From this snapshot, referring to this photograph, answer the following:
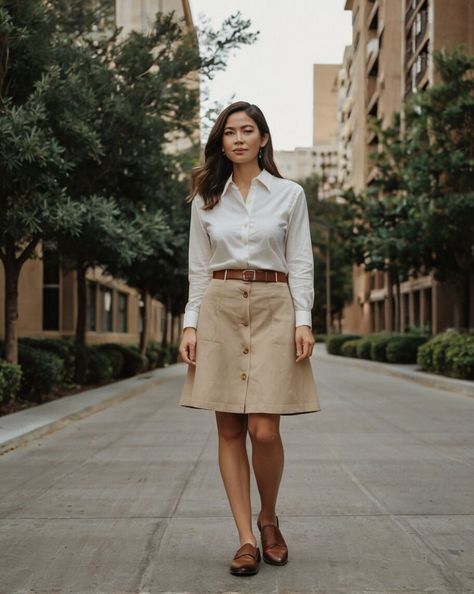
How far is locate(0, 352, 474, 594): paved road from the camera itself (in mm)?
4195

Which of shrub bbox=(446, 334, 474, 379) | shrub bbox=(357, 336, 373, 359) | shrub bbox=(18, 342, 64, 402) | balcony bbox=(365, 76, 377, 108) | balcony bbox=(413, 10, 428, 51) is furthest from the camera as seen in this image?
balcony bbox=(365, 76, 377, 108)

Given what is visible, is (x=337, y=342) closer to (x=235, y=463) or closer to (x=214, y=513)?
(x=214, y=513)

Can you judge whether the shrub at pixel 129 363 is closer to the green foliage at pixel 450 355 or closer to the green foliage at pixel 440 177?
the green foliage at pixel 450 355

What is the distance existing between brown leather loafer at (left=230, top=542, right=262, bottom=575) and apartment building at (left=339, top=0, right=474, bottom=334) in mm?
25232

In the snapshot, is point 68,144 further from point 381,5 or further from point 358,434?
point 381,5

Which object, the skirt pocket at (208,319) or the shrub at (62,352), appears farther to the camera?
the shrub at (62,352)

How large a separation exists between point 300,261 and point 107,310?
1326 inches

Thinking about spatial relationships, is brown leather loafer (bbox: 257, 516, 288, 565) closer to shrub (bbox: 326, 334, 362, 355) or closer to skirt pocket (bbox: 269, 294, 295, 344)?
skirt pocket (bbox: 269, 294, 295, 344)

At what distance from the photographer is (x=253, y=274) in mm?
4199

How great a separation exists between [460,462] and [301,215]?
4.76m

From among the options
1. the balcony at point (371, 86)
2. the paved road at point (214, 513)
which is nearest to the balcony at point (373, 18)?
the balcony at point (371, 86)

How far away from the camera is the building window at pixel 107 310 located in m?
36.5

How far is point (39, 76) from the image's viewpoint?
14383 millimetres

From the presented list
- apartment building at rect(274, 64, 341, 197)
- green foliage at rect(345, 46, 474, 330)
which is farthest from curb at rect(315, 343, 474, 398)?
apartment building at rect(274, 64, 341, 197)
